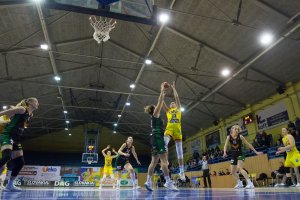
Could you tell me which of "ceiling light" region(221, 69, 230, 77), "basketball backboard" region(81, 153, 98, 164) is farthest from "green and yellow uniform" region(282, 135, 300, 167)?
"basketball backboard" region(81, 153, 98, 164)

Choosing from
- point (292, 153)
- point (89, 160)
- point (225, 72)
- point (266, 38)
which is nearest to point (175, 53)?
point (225, 72)

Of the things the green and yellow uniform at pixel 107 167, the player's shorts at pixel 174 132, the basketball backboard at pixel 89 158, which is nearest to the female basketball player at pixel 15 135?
the player's shorts at pixel 174 132

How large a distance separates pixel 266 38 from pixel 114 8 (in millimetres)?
8303

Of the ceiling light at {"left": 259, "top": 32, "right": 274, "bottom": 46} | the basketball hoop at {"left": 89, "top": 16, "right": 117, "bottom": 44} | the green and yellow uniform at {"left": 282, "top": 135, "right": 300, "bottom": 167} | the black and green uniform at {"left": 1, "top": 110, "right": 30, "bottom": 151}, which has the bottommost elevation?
the green and yellow uniform at {"left": 282, "top": 135, "right": 300, "bottom": 167}

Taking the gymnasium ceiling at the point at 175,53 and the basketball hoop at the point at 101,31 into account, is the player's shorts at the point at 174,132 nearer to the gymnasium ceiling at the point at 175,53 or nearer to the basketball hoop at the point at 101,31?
the gymnasium ceiling at the point at 175,53

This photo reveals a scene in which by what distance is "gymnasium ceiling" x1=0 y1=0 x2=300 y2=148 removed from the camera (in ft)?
38.9

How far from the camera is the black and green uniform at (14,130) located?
188 inches

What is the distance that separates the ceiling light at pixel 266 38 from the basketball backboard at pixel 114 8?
22.3ft

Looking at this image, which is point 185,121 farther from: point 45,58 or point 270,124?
point 45,58

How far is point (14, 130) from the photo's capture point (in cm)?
491

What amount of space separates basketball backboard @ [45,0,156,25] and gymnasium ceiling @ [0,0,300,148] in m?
3.20

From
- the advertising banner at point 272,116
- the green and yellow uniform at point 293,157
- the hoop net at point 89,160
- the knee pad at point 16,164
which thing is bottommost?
the knee pad at point 16,164

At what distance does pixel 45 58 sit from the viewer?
17.0m

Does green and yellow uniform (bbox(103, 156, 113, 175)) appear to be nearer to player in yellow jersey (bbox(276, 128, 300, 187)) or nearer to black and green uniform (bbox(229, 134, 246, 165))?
black and green uniform (bbox(229, 134, 246, 165))
